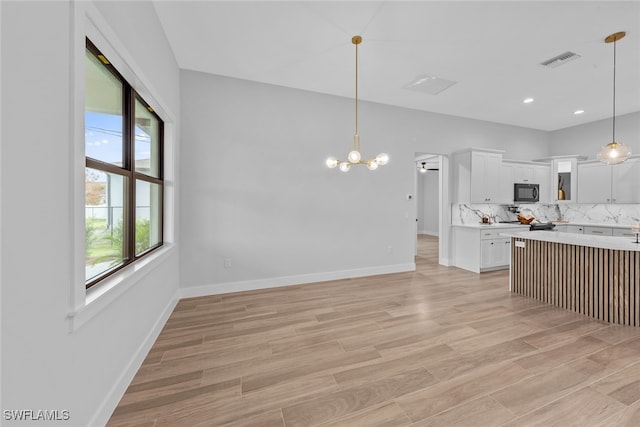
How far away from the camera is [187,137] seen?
12.1ft

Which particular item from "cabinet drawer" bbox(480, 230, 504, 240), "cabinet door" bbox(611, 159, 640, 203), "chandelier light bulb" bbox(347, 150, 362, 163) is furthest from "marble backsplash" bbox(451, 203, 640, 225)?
"chandelier light bulb" bbox(347, 150, 362, 163)

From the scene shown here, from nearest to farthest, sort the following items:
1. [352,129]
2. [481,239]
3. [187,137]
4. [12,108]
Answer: [12,108] → [187,137] → [352,129] → [481,239]

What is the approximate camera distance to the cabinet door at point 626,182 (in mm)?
5098

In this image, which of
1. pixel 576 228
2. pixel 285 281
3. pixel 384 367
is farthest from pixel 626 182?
pixel 285 281

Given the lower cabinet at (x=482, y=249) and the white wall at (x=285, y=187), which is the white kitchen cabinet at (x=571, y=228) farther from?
the white wall at (x=285, y=187)

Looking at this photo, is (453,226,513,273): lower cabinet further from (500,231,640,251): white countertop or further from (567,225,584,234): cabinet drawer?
(567,225,584,234): cabinet drawer

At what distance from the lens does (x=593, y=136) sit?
5.95 m

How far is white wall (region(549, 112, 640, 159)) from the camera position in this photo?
534cm

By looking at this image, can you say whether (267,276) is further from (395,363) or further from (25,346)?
(25,346)

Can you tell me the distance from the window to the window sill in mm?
58

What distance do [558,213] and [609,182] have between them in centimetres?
134

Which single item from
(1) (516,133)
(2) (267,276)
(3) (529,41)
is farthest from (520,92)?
(2) (267,276)

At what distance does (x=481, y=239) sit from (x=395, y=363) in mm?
3899

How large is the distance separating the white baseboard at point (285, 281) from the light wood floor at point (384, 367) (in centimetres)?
28
